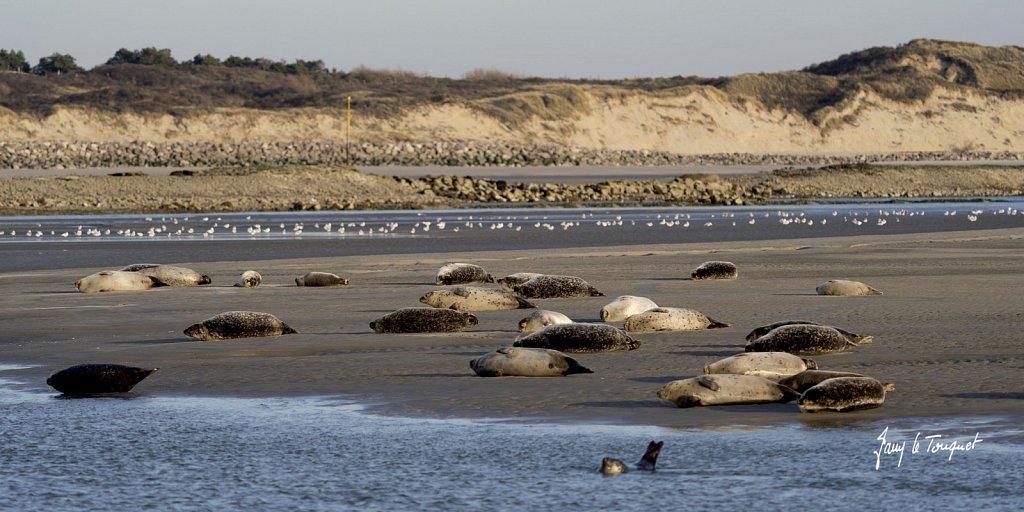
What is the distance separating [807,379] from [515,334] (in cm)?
429

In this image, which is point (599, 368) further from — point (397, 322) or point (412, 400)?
point (397, 322)

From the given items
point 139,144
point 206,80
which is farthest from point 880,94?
point 139,144

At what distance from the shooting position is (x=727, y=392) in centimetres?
891

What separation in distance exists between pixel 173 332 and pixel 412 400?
4647 mm

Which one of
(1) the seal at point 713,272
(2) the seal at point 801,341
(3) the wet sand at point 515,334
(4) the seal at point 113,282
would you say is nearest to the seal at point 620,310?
(3) the wet sand at point 515,334

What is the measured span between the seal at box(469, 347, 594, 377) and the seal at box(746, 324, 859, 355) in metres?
1.42

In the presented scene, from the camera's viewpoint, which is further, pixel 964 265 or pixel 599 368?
pixel 964 265

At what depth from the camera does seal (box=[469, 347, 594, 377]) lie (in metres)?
10.2

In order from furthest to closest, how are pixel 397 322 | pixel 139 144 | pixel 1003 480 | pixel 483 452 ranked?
pixel 139 144
pixel 397 322
pixel 483 452
pixel 1003 480

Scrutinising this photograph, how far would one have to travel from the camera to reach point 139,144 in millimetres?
85125

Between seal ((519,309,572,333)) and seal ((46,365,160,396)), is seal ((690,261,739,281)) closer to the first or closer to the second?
seal ((519,309,572,333))

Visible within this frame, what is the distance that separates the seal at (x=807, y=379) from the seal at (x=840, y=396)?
0.25 meters

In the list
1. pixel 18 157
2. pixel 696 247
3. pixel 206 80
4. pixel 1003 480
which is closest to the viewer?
pixel 1003 480

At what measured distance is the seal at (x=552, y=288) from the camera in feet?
53.3
